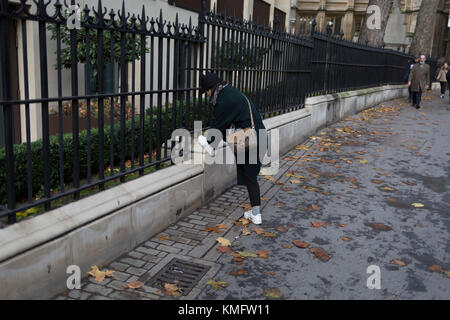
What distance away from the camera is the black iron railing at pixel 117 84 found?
3.65 meters

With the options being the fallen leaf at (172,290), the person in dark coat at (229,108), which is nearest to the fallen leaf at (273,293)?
the fallen leaf at (172,290)

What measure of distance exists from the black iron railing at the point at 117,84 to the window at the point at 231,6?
7.82m

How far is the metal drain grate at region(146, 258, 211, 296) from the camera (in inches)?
159

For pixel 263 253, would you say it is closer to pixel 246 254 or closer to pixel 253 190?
pixel 246 254

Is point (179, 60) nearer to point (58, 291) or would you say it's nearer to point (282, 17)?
point (58, 291)

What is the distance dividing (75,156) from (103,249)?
0.91m

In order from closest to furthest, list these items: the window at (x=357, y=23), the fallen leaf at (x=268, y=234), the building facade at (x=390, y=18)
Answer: the fallen leaf at (x=268, y=234) < the building facade at (x=390, y=18) < the window at (x=357, y=23)

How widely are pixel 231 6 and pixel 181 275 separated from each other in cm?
1871

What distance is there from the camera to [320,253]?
4.75 m

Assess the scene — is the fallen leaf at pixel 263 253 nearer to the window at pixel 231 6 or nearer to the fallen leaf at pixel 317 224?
the fallen leaf at pixel 317 224

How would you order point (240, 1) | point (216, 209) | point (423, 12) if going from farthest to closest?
1. point (423, 12)
2. point (240, 1)
3. point (216, 209)

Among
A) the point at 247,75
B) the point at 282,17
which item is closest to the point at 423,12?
the point at 282,17

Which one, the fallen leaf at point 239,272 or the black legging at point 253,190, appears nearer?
the fallen leaf at point 239,272
